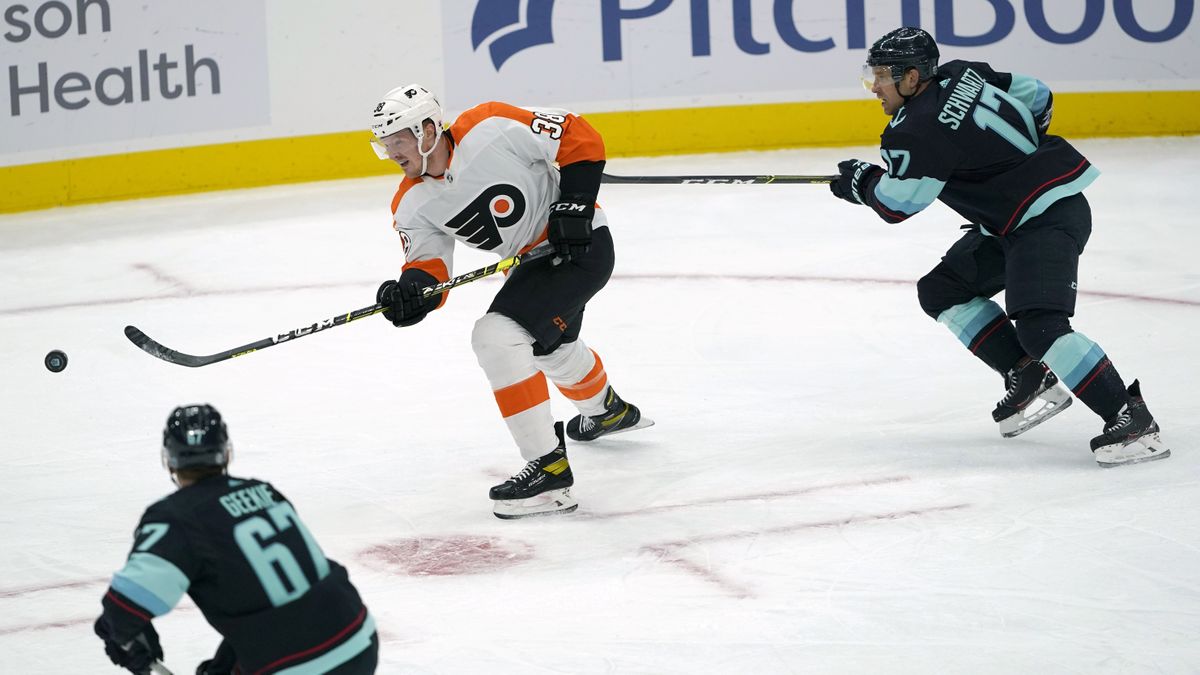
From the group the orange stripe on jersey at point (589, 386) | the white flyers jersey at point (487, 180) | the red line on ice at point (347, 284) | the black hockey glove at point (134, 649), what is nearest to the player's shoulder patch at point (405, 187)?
the white flyers jersey at point (487, 180)

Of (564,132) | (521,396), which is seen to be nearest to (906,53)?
(564,132)

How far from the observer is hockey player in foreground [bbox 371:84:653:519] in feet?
11.4

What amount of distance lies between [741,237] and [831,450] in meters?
2.64

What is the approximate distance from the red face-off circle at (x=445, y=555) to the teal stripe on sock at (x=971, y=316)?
131 centimetres

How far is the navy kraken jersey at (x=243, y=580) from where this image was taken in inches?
75.4

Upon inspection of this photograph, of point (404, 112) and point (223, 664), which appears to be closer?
point (223, 664)

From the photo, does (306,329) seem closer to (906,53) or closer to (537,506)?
(537,506)

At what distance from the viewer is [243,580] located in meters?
1.94

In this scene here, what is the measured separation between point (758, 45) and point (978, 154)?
13.8ft

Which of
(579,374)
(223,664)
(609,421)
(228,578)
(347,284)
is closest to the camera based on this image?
(228,578)

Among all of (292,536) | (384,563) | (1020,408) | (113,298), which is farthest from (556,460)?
(113,298)

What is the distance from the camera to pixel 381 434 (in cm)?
418

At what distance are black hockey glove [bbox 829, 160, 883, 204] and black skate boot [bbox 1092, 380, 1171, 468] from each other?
0.80 m

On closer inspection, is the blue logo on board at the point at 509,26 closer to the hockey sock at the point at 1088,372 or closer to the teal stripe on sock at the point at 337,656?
the hockey sock at the point at 1088,372
